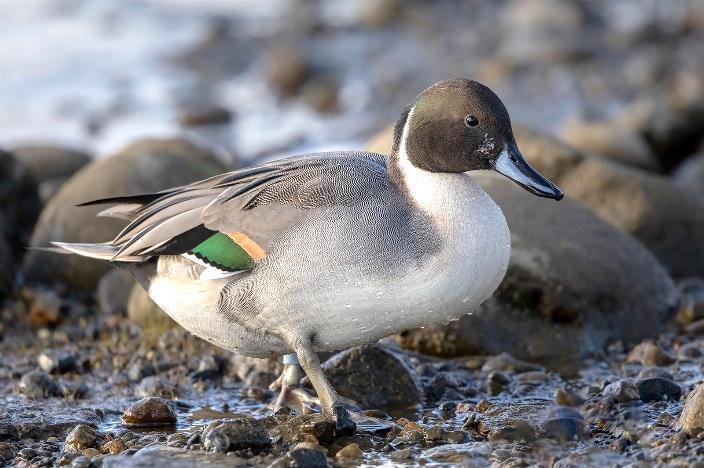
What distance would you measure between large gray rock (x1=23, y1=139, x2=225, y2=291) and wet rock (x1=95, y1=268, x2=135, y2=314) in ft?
1.13

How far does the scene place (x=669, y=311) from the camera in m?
7.09

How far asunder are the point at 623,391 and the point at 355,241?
1571mm

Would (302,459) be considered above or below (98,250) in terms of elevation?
below

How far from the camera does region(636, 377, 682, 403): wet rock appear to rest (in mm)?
5551

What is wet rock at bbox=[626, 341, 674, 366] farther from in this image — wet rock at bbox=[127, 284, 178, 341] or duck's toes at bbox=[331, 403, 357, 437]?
wet rock at bbox=[127, 284, 178, 341]

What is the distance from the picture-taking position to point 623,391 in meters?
5.52

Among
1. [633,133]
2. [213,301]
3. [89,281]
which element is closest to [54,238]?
[89,281]

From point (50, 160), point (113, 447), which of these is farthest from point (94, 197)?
point (113, 447)

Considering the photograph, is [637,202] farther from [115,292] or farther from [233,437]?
[233,437]

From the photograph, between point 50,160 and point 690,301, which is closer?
point 690,301

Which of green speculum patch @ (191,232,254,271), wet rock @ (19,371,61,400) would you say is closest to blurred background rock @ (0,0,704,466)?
wet rock @ (19,371,61,400)

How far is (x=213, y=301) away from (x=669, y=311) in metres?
3.13

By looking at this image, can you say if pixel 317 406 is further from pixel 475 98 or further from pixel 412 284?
pixel 475 98

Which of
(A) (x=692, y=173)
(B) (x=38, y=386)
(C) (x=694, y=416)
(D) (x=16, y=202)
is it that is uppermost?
(D) (x=16, y=202)
